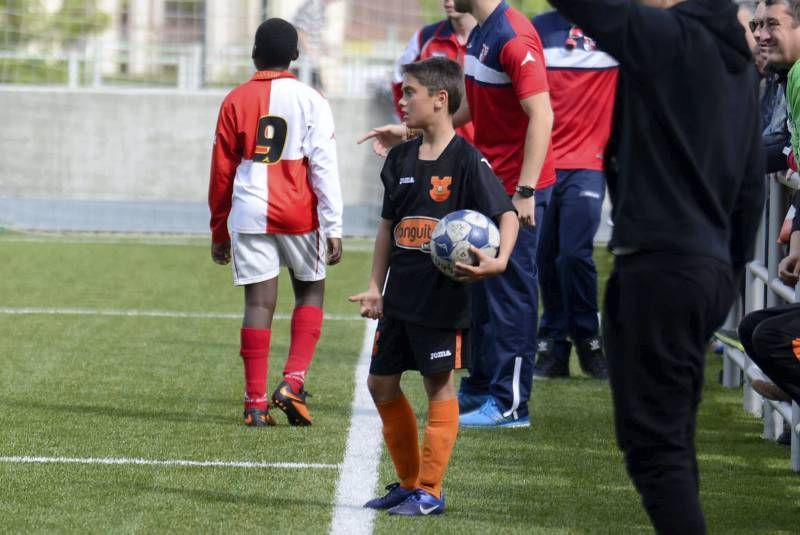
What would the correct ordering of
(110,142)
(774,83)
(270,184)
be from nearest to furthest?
(774,83)
(270,184)
(110,142)

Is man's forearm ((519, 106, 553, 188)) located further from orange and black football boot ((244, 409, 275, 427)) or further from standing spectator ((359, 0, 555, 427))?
orange and black football boot ((244, 409, 275, 427))

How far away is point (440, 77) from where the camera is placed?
5.06 m

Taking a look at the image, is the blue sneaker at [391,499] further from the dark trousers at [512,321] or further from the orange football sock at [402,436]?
the dark trousers at [512,321]

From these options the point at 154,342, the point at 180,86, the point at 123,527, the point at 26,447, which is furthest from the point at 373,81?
the point at 123,527

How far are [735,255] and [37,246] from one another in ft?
38.7

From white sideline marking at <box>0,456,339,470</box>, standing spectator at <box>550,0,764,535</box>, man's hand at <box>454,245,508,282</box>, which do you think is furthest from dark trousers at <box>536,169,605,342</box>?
standing spectator at <box>550,0,764,535</box>

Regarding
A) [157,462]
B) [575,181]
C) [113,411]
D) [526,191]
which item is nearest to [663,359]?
[526,191]

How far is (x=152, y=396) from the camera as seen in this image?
7.23m

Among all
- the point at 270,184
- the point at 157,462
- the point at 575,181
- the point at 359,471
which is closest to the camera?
the point at 359,471

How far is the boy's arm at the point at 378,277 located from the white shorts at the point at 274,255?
1.63m

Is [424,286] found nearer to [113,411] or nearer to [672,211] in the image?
[672,211]

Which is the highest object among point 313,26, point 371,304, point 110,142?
point 313,26

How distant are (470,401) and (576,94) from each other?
6.99ft

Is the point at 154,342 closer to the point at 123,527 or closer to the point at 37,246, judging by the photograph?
the point at 123,527
